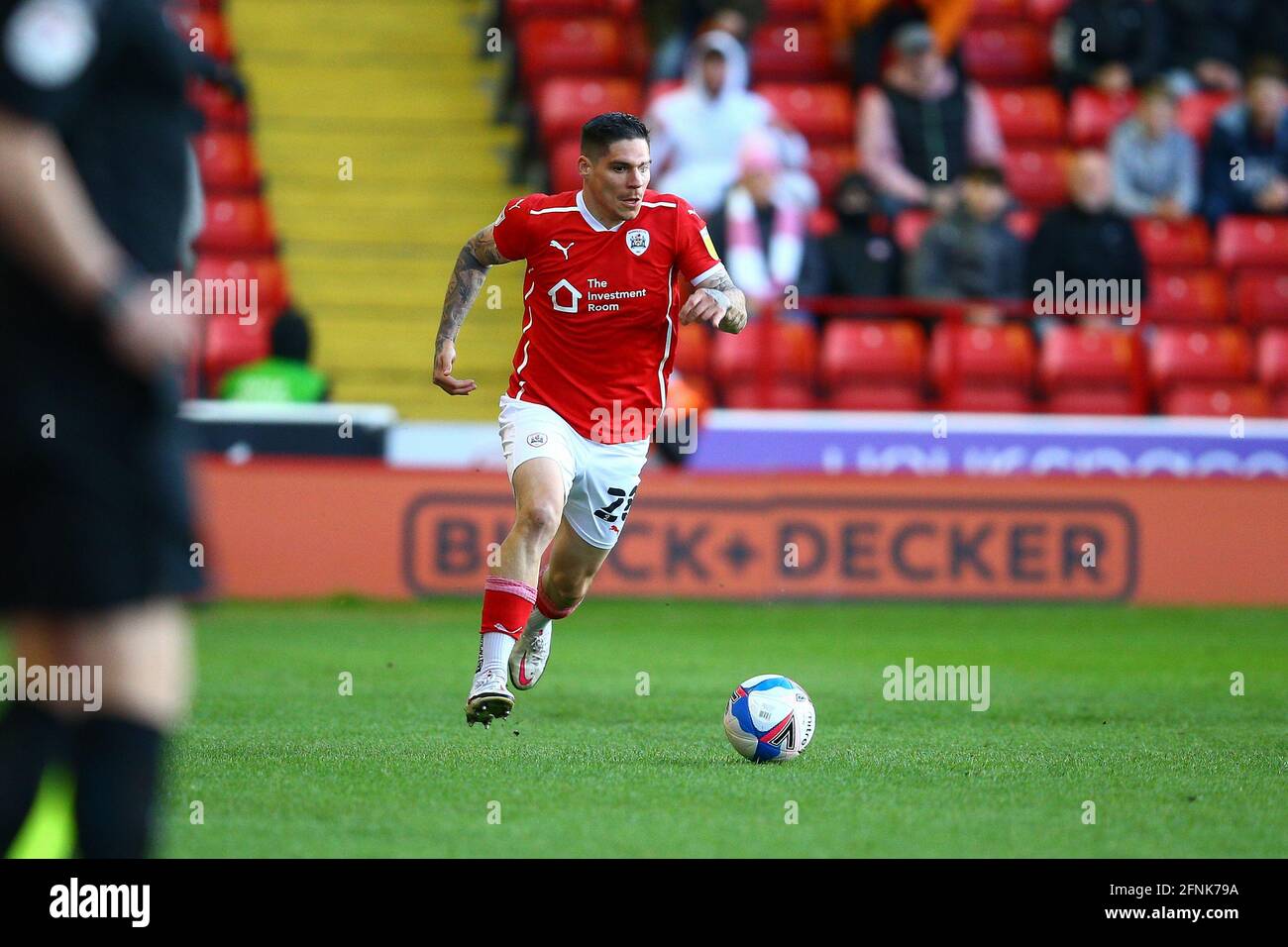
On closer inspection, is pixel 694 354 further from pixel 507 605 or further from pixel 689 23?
pixel 507 605

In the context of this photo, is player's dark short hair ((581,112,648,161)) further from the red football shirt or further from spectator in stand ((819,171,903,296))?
spectator in stand ((819,171,903,296))

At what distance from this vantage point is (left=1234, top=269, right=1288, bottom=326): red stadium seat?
16703mm

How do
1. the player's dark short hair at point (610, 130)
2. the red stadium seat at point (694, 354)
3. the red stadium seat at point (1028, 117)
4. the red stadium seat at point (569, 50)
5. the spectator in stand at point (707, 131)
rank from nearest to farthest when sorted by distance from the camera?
1. the player's dark short hair at point (610, 130)
2. the red stadium seat at point (694, 354)
3. the spectator in stand at point (707, 131)
4. the red stadium seat at point (569, 50)
5. the red stadium seat at point (1028, 117)

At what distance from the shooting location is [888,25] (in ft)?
56.1

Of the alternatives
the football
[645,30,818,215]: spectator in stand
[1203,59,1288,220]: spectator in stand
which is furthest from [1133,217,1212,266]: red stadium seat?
the football

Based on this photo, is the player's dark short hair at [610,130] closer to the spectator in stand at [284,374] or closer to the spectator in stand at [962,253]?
the spectator in stand at [284,374]

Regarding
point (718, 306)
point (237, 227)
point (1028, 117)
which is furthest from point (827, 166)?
point (718, 306)

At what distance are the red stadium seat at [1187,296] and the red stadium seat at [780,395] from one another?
3372 mm

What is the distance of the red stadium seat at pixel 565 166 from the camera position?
637 inches

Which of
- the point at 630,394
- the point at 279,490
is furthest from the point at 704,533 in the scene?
the point at 630,394

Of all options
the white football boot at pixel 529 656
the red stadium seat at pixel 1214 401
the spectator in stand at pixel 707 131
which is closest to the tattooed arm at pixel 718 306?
the white football boot at pixel 529 656

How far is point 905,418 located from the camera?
14617 millimetres
